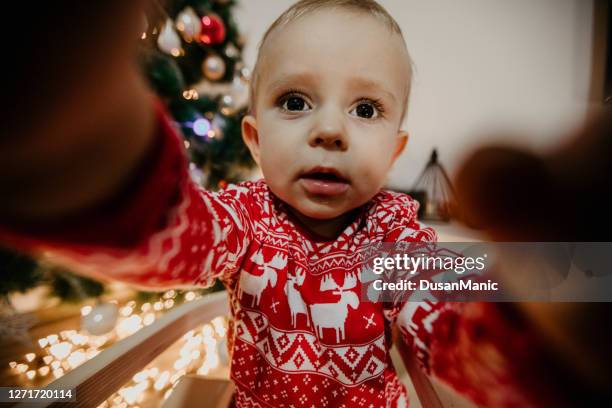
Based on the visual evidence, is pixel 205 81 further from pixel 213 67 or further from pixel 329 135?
pixel 329 135

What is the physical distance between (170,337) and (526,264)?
428mm


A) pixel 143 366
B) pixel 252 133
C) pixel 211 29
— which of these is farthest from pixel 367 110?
pixel 211 29

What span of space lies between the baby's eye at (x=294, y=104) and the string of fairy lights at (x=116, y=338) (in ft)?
1.48

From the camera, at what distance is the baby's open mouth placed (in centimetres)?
32

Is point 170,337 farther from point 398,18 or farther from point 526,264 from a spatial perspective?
point 398,18

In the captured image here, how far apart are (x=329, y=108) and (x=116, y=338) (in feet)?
2.69

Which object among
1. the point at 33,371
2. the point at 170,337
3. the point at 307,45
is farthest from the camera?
the point at 33,371

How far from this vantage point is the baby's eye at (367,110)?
328 mm

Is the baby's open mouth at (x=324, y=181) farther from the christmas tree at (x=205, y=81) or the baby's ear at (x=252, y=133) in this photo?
the christmas tree at (x=205, y=81)

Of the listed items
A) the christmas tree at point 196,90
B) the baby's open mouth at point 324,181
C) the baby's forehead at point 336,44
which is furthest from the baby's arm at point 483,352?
the christmas tree at point 196,90

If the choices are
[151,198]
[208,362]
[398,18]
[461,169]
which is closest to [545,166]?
[461,169]

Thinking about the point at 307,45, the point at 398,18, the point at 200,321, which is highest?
the point at 398,18

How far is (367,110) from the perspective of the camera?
0.33 meters

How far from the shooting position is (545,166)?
0.15 metres
